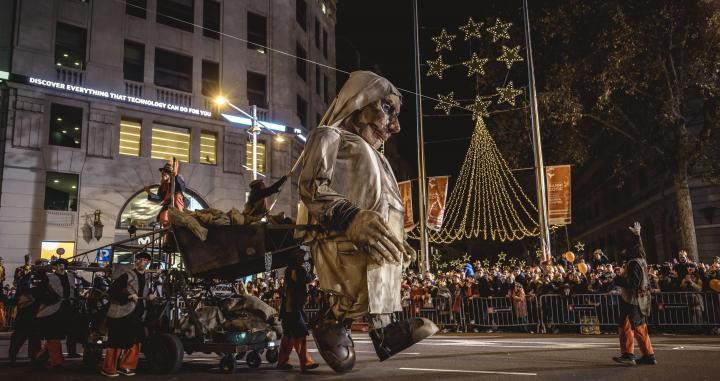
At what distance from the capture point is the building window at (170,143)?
26094 mm

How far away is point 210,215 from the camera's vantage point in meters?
5.36

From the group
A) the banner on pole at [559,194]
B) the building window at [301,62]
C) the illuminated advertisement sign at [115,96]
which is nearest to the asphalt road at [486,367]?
the banner on pole at [559,194]

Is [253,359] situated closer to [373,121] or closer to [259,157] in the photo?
[373,121]

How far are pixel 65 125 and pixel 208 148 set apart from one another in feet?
20.6

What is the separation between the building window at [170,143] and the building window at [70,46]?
13.8 feet

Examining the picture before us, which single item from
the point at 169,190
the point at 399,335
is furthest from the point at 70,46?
the point at 399,335

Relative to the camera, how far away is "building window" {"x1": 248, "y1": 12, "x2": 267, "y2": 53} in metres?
30.3

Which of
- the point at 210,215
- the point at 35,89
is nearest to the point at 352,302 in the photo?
the point at 210,215

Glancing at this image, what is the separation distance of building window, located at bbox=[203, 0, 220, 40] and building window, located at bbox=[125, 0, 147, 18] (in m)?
2.99

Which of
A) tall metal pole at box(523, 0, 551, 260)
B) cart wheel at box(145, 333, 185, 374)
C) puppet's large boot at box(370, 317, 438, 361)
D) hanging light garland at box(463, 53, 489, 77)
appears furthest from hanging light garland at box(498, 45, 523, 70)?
puppet's large boot at box(370, 317, 438, 361)

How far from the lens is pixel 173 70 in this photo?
27141 mm

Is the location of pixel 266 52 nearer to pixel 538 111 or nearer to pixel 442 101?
pixel 442 101

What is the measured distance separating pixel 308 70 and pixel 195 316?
28.3m

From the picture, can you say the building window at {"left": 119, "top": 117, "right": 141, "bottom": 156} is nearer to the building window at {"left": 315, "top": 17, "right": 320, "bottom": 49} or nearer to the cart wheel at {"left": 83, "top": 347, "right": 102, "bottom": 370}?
the building window at {"left": 315, "top": 17, "right": 320, "bottom": 49}
